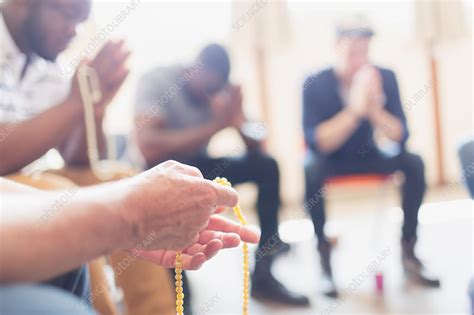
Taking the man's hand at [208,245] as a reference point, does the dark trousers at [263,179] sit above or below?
below

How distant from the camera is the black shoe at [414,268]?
1.94 meters

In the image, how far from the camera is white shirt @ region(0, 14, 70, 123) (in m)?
1.30

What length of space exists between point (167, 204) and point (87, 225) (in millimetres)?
121

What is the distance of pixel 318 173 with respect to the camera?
6.84 feet

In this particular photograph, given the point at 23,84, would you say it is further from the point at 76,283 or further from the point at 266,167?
the point at 266,167

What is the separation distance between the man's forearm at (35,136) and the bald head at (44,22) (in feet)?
0.95

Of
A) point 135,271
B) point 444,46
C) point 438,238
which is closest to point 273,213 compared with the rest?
point 135,271

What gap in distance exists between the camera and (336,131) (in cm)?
210

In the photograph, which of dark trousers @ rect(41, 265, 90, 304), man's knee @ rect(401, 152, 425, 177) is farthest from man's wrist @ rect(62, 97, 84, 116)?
man's knee @ rect(401, 152, 425, 177)

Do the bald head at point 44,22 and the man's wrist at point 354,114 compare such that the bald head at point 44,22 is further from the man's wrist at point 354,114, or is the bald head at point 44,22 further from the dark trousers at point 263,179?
the man's wrist at point 354,114

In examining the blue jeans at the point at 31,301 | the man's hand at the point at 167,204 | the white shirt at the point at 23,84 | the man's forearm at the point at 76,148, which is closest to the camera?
the blue jeans at the point at 31,301

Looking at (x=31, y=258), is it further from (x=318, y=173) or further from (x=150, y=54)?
(x=150, y=54)

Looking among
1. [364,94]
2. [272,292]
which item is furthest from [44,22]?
[364,94]

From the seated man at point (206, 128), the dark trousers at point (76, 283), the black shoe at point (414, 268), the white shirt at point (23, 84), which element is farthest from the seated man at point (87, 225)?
the black shoe at point (414, 268)
